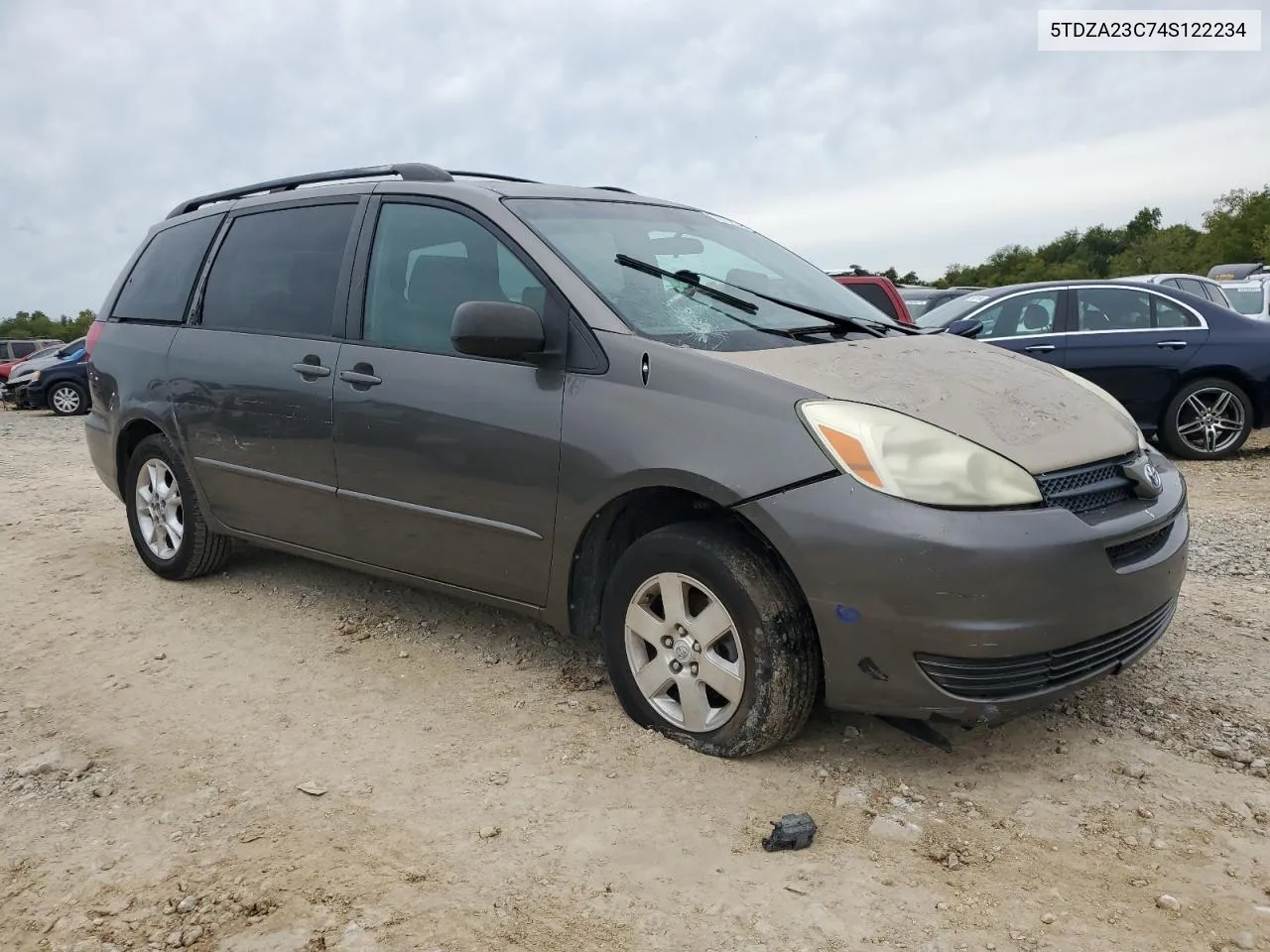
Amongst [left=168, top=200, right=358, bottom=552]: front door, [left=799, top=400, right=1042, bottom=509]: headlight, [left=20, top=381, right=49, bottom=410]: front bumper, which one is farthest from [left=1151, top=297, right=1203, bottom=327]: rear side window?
[left=20, top=381, right=49, bottom=410]: front bumper

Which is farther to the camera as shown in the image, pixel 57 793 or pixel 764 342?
pixel 764 342

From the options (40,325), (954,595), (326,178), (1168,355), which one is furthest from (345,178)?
(40,325)

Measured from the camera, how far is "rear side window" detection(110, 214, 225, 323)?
16.1ft

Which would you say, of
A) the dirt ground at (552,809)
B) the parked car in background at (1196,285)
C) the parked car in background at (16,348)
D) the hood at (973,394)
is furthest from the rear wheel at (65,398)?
the hood at (973,394)

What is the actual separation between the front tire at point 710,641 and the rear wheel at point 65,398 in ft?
67.7

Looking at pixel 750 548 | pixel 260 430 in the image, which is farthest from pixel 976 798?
pixel 260 430

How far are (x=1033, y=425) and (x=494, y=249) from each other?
6.20 ft

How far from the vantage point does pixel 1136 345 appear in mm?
8562

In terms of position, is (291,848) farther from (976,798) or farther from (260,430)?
(260,430)

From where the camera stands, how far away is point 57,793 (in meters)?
3.01

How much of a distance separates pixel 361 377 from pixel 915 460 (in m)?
2.14

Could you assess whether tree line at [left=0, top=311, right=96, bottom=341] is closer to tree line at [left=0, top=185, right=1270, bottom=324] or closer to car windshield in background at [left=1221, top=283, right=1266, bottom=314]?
tree line at [left=0, top=185, right=1270, bottom=324]

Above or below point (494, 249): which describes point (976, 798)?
below

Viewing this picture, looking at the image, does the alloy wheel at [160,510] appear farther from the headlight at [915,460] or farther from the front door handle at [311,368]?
the headlight at [915,460]
